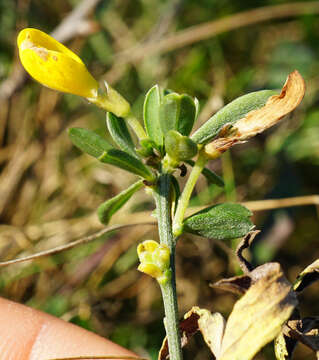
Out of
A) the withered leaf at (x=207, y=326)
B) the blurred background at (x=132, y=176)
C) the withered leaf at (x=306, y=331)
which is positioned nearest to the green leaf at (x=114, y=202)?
the withered leaf at (x=207, y=326)

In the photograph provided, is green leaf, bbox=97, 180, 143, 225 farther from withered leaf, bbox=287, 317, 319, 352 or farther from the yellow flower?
withered leaf, bbox=287, 317, 319, 352

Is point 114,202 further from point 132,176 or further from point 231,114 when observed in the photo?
point 132,176

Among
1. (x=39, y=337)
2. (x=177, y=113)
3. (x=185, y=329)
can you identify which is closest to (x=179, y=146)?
(x=177, y=113)

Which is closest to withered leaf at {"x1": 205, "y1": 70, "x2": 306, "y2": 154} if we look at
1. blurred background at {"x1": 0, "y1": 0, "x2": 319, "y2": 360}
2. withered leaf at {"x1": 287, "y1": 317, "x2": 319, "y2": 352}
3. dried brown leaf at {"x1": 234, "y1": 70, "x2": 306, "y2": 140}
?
dried brown leaf at {"x1": 234, "y1": 70, "x2": 306, "y2": 140}

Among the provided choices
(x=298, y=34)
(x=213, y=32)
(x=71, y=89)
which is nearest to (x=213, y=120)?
(x=71, y=89)

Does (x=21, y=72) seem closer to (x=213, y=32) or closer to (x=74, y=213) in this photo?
(x=74, y=213)

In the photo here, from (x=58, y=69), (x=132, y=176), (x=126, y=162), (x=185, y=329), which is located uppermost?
(x=58, y=69)
